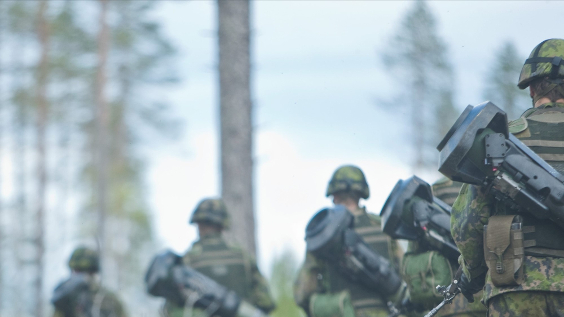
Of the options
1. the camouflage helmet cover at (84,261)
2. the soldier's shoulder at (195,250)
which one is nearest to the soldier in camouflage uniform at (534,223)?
the soldier's shoulder at (195,250)

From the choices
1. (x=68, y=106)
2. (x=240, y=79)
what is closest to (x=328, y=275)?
(x=240, y=79)

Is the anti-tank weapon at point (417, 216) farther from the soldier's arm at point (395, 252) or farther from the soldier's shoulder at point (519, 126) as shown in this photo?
the soldier's shoulder at point (519, 126)

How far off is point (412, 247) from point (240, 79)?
450 centimetres

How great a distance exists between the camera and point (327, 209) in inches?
253

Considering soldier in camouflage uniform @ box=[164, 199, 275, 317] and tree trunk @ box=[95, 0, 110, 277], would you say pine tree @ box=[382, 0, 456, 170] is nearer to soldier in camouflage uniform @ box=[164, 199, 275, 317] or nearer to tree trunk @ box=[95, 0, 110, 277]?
tree trunk @ box=[95, 0, 110, 277]

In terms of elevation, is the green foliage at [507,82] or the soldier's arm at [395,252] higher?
the green foliage at [507,82]

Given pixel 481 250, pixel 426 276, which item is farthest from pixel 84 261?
pixel 481 250

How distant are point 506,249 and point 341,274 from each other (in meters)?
2.89

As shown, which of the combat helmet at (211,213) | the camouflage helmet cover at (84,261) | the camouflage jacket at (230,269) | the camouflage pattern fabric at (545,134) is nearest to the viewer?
the camouflage pattern fabric at (545,134)

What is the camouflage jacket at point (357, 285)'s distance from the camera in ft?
21.8

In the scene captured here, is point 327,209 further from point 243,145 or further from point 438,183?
point 243,145

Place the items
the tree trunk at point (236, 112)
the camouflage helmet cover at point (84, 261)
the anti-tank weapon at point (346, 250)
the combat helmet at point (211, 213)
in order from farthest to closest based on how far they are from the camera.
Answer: the tree trunk at point (236, 112) < the camouflage helmet cover at point (84, 261) < the combat helmet at point (211, 213) < the anti-tank weapon at point (346, 250)

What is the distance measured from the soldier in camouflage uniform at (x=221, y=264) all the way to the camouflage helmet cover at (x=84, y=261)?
7.01 ft

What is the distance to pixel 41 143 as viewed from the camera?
77.1 feet
